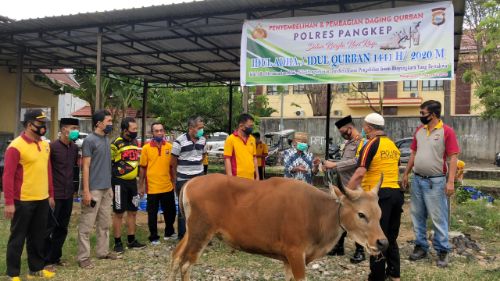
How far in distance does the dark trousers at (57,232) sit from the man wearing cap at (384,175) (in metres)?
3.64

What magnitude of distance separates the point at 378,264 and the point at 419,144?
6.16 feet

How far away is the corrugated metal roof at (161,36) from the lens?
307 inches

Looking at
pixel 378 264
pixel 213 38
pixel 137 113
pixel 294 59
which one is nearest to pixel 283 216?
pixel 378 264

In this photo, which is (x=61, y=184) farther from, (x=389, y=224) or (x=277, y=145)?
(x=277, y=145)

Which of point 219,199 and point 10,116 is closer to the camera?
point 219,199

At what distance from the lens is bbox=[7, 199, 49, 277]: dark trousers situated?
4660 mm

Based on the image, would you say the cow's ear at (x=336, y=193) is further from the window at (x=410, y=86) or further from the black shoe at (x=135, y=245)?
the window at (x=410, y=86)

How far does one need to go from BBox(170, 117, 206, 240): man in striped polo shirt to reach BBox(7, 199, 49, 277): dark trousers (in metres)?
1.97

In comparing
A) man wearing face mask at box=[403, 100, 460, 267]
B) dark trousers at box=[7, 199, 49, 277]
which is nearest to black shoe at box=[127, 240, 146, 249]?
dark trousers at box=[7, 199, 49, 277]

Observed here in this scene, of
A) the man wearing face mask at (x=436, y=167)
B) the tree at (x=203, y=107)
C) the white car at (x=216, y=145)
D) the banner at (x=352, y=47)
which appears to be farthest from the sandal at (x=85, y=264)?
the white car at (x=216, y=145)

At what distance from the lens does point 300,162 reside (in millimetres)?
6699

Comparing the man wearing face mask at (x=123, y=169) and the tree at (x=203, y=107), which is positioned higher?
the tree at (x=203, y=107)

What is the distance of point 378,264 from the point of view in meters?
4.62

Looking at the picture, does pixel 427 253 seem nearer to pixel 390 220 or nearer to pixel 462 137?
pixel 390 220
